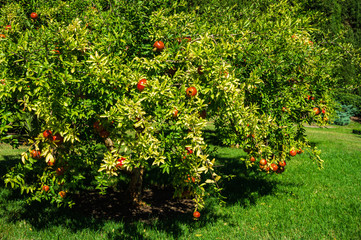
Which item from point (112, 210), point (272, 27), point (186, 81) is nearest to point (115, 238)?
Answer: point (112, 210)

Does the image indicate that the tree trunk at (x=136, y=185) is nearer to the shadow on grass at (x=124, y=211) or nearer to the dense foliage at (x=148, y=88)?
the shadow on grass at (x=124, y=211)

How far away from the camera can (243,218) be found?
17.7ft

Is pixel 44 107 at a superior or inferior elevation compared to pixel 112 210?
superior

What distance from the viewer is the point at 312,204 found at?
6.00 m

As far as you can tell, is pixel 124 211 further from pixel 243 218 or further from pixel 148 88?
pixel 148 88

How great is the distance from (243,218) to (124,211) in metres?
2.34

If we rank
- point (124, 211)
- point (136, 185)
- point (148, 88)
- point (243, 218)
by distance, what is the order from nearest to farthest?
1. point (148, 88)
2. point (243, 218)
3. point (124, 211)
4. point (136, 185)

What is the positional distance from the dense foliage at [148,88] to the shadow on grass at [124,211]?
1156 millimetres

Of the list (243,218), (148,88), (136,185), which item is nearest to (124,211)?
(136,185)

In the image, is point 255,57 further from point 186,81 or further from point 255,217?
point 255,217

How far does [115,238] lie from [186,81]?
276 cm

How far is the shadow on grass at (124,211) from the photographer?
487 cm

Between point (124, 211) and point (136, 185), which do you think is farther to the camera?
point (136, 185)

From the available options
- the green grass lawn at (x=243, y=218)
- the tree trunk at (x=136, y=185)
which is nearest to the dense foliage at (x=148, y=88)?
the green grass lawn at (x=243, y=218)
